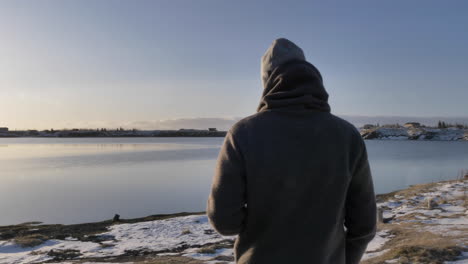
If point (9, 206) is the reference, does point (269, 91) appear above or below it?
above

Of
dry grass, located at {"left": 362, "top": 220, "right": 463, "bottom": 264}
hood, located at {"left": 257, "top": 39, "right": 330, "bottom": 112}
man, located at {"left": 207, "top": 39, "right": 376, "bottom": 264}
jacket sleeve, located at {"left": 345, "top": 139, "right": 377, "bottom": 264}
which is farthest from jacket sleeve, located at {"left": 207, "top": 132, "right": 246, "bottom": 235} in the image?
dry grass, located at {"left": 362, "top": 220, "right": 463, "bottom": 264}

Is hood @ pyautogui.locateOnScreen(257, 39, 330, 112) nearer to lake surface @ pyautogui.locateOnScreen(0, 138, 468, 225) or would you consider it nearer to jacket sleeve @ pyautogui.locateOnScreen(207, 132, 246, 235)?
jacket sleeve @ pyautogui.locateOnScreen(207, 132, 246, 235)

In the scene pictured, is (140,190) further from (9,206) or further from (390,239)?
(390,239)

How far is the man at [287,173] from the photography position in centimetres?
148

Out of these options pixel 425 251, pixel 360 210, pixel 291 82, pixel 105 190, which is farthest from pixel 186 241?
pixel 105 190

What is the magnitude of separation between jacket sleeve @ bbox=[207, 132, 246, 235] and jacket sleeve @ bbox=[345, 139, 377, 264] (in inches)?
23.9

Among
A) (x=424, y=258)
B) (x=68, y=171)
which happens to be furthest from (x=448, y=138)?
(x=424, y=258)

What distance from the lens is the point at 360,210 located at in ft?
5.74

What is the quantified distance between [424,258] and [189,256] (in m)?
4.78

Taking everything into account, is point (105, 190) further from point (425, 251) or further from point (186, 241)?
point (425, 251)

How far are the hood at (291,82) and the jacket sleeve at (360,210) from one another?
14.3 inches

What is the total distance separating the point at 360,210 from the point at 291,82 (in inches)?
30.3

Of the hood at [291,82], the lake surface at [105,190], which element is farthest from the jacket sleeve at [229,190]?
the lake surface at [105,190]

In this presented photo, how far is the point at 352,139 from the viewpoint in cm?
164
